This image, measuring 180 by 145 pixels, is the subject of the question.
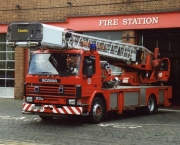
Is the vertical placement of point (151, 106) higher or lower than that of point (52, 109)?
lower

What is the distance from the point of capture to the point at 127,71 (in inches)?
740

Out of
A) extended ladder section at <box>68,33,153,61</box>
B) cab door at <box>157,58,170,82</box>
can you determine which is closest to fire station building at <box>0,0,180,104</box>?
cab door at <box>157,58,170,82</box>

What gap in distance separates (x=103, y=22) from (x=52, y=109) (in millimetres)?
9481

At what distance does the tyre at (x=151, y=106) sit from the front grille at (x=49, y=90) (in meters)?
4.99

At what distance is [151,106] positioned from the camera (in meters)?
18.1

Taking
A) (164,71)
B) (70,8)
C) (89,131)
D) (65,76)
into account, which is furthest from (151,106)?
(70,8)

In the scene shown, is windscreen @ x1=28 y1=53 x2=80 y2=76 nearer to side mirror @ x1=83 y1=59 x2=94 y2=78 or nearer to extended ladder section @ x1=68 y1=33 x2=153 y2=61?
side mirror @ x1=83 y1=59 x2=94 y2=78

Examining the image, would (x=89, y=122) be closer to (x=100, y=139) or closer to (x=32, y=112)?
(x=32, y=112)

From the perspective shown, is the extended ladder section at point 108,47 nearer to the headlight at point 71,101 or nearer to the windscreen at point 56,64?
the windscreen at point 56,64

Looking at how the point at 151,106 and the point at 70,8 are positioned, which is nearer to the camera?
the point at 151,106

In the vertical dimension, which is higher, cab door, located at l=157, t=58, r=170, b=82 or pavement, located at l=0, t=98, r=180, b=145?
cab door, located at l=157, t=58, r=170, b=82

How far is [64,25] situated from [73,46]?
9.43 m

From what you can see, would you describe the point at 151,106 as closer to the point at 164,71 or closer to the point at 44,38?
the point at 164,71

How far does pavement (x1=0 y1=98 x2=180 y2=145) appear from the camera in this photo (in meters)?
11.0
